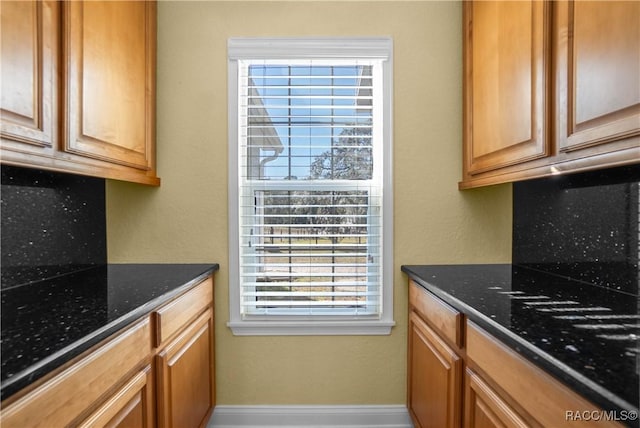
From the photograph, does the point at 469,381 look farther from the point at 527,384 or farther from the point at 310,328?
the point at 310,328

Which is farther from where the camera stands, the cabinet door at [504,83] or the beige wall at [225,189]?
the beige wall at [225,189]

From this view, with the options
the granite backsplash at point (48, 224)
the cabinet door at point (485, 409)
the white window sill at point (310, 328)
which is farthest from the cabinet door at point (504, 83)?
the granite backsplash at point (48, 224)

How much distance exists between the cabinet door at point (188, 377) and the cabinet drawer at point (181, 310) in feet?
0.17

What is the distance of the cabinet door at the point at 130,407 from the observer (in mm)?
981

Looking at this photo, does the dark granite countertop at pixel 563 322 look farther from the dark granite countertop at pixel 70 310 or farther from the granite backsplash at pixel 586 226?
the dark granite countertop at pixel 70 310

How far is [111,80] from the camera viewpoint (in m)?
1.56

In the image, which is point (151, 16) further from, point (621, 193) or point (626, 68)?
point (621, 193)

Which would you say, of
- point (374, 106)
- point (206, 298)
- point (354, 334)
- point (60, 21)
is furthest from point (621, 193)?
point (60, 21)

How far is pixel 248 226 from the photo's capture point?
207 cm

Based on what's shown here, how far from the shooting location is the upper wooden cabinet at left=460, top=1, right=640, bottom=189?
3.20 ft

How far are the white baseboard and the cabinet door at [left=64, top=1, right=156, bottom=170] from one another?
4.65ft

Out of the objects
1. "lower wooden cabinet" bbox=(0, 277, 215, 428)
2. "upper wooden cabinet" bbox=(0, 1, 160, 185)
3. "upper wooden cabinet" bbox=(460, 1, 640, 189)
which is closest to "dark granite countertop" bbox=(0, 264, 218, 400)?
"lower wooden cabinet" bbox=(0, 277, 215, 428)

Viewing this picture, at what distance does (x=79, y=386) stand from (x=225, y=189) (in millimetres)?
1301

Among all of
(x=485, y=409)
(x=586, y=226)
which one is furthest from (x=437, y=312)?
(x=586, y=226)
